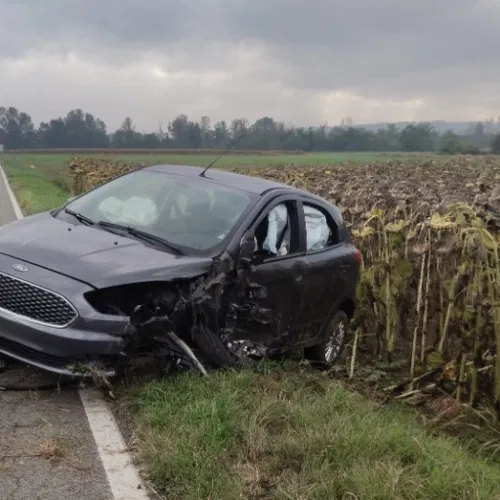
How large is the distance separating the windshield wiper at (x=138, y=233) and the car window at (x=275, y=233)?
26.9 inches

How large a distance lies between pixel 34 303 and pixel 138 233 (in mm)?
1236

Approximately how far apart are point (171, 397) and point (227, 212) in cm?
183

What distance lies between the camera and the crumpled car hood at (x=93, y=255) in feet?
17.3

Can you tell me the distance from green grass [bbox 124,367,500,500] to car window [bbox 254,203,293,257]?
1.30 metres

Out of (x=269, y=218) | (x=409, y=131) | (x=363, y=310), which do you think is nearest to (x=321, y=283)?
(x=269, y=218)

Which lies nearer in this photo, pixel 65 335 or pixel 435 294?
pixel 65 335

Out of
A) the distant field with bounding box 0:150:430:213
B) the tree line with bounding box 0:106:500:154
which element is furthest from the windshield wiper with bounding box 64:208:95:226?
the tree line with bounding box 0:106:500:154

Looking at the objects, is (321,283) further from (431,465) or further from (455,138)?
(455,138)

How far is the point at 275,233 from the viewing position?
21.8 ft

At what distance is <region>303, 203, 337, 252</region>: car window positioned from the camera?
23.5 feet

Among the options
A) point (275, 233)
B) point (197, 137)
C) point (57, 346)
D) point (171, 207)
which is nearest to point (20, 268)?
point (57, 346)

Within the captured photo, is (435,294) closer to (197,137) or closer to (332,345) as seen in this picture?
(332,345)

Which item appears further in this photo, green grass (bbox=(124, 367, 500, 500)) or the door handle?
the door handle

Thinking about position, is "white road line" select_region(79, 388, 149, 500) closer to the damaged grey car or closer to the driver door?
the damaged grey car
